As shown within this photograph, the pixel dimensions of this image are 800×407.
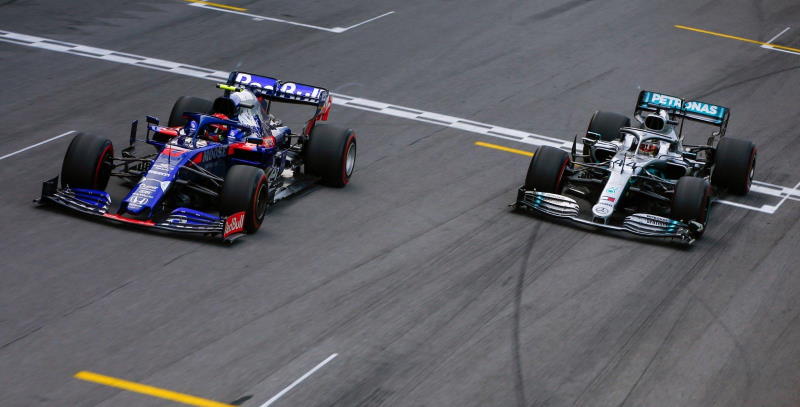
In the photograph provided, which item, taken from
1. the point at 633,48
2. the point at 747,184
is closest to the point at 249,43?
the point at 633,48

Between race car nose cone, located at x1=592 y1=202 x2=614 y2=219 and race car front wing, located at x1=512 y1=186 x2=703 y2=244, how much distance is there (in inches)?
5.7

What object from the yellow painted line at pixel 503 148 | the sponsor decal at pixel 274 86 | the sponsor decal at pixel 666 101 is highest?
the sponsor decal at pixel 666 101

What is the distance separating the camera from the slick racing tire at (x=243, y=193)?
1670cm

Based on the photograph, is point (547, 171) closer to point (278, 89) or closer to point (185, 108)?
point (278, 89)

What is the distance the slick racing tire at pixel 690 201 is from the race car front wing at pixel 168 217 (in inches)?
262

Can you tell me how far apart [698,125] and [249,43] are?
1098 cm

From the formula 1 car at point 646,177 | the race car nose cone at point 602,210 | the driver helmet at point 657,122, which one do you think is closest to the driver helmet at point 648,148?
the formula 1 car at point 646,177

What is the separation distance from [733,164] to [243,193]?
881cm

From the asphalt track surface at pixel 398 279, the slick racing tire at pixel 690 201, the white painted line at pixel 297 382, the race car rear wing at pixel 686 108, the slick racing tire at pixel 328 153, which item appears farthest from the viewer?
the race car rear wing at pixel 686 108

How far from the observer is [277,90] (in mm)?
20047

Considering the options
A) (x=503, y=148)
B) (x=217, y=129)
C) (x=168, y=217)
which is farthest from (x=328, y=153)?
(x=503, y=148)

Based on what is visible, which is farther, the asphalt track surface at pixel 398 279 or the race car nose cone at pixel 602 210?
the race car nose cone at pixel 602 210

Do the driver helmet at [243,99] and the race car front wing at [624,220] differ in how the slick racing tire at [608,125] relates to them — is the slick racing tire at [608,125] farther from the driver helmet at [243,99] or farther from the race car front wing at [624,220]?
the driver helmet at [243,99]

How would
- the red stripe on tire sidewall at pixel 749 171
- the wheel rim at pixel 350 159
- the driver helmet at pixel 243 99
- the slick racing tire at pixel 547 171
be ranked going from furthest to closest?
the red stripe on tire sidewall at pixel 749 171
the wheel rim at pixel 350 159
the slick racing tire at pixel 547 171
the driver helmet at pixel 243 99
